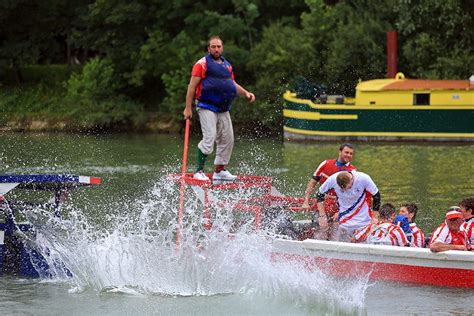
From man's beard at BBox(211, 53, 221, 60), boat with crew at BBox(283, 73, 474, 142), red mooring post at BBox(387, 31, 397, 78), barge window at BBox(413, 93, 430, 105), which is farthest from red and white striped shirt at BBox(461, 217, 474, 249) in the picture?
red mooring post at BBox(387, 31, 397, 78)

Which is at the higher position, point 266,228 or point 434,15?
point 434,15

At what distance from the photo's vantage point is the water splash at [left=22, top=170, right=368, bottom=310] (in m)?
13.3

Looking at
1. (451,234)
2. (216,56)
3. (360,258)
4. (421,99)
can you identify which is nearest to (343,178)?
(360,258)

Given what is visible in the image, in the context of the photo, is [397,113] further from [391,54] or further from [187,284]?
[187,284]

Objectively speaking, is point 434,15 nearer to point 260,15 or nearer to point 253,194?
point 260,15

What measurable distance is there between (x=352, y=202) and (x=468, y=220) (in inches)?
53.4

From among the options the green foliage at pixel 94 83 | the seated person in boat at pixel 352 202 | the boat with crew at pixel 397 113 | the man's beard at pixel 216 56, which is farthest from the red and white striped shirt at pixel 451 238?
the green foliage at pixel 94 83

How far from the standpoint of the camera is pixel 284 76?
133ft

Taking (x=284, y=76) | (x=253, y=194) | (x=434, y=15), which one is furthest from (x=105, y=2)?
(x=253, y=194)

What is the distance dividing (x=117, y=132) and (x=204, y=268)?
28498mm

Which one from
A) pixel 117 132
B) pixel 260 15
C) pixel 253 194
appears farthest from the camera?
pixel 260 15

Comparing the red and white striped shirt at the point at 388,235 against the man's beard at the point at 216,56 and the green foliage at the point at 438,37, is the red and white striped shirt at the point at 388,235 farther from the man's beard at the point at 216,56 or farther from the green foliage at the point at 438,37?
the green foliage at the point at 438,37

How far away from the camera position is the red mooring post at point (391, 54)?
3678 centimetres

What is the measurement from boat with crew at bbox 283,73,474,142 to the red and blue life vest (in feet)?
66.4
